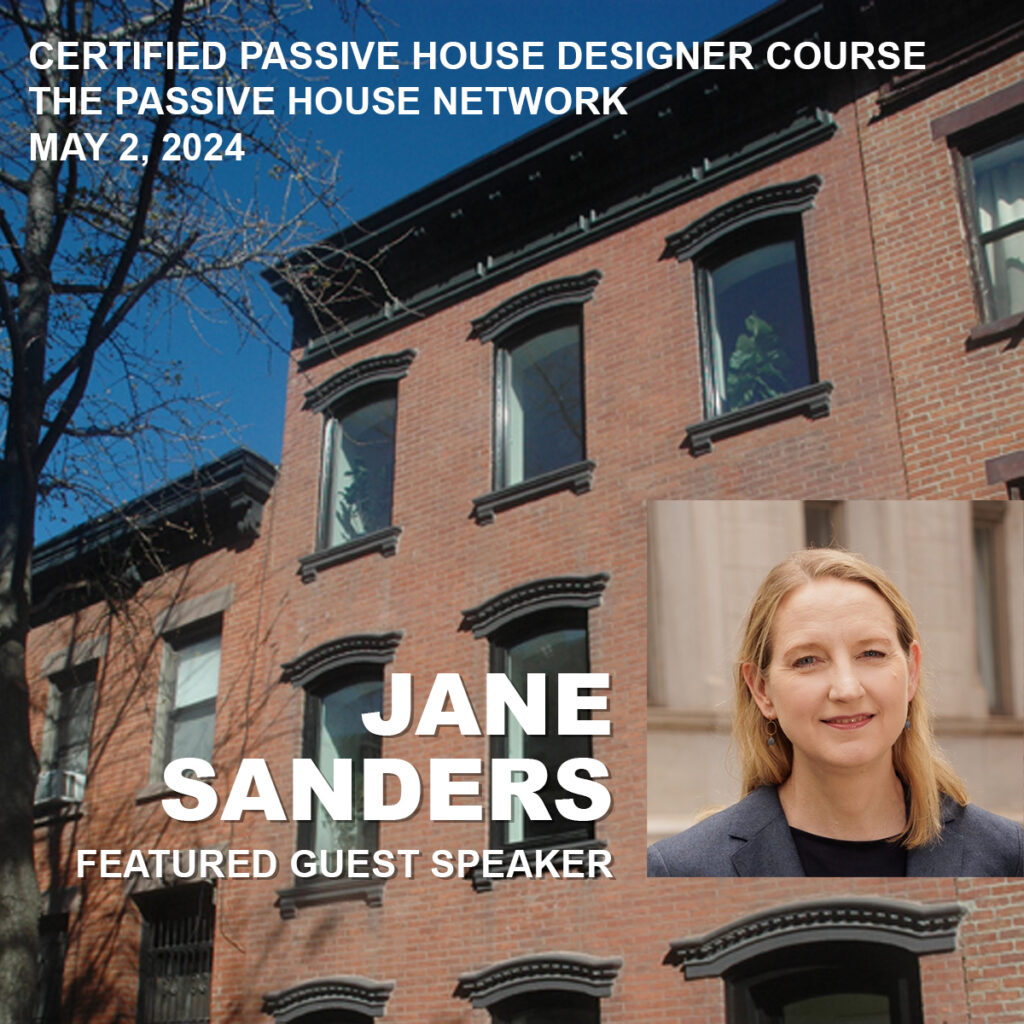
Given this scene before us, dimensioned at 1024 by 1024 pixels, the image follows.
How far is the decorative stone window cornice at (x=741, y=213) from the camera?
500 inches

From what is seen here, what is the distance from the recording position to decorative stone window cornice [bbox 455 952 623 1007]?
1107 centimetres

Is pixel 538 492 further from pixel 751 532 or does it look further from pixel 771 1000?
pixel 771 1000

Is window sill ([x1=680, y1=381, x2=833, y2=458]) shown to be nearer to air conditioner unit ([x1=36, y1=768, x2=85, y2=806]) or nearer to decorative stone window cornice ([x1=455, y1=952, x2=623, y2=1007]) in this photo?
decorative stone window cornice ([x1=455, y1=952, x2=623, y2=1007])

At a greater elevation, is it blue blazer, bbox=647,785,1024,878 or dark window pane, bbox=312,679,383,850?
dark window pane, bbox=312,679,383,850

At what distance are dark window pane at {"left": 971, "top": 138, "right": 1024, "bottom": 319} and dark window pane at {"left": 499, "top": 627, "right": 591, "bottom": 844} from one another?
4910mm

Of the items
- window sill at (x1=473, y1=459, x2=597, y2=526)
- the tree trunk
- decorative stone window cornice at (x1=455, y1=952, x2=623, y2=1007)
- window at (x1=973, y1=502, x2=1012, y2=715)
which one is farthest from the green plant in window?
the tree trunk

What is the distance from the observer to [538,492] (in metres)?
13.5

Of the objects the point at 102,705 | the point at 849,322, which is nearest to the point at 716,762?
the point at 849,322

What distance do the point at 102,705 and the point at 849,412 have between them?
10.8 m

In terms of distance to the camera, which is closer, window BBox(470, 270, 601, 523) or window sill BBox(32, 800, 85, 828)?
window BBox(470, 270, 601, 523)

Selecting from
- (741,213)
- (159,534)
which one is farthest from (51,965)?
(741,213)

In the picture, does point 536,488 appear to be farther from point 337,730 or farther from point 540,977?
point 540,977

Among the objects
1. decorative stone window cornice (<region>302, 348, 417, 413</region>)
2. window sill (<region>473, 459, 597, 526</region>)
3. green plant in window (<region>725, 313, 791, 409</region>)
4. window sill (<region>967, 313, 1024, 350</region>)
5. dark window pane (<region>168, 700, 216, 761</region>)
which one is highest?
decorative stone window cornice (<region>302, 348, 417, 413</region>)

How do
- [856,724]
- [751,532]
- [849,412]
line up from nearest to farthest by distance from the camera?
[856,724], [751,532], [849,412]
